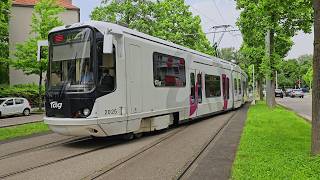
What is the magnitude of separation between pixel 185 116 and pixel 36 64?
20.5 meters

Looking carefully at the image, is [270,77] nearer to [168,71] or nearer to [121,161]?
[168,71]

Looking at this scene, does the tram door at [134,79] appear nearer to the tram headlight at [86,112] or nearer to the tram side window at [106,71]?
the tram side window at [106,71]

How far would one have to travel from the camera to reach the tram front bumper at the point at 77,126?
36.9ft

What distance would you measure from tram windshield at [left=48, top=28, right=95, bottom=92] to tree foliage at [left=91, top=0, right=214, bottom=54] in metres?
32.1

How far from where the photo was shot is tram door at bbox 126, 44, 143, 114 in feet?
41.7

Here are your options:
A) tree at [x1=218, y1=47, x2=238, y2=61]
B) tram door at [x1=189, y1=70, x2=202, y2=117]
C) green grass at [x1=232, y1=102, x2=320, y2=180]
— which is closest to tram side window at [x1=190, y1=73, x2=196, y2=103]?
tram door at [x1=189, y1=70, x2=202, y2=117]


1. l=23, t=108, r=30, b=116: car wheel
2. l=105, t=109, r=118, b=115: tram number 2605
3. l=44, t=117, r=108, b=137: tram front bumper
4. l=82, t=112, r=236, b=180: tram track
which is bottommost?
l=23, t=108, r=30, b=116: car wheel

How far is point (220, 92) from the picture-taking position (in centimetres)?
2427

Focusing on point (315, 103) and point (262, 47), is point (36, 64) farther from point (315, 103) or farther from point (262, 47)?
point (315, 103)

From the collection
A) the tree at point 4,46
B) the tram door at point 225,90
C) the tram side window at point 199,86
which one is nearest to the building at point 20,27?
the tree at point 4,46

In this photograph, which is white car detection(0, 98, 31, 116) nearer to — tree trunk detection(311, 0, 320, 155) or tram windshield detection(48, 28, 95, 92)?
tram windshield detection(48, 28, 95, 92)

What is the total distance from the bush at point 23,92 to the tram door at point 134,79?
28655mm

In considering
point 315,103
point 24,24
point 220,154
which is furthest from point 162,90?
point 24,24

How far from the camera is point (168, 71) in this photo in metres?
16.0
